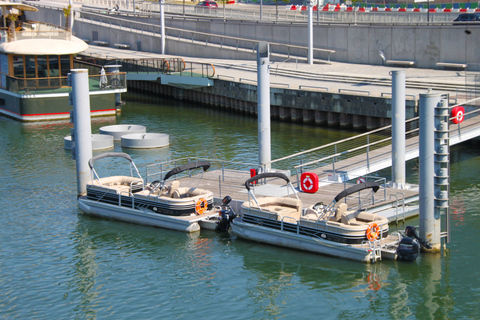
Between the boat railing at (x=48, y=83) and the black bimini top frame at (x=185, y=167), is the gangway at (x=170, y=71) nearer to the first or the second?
the boat railing at (x=48, y=83)

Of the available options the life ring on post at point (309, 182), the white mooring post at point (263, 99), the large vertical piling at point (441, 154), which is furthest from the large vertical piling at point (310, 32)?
the large vertical piling at point (441, 154)

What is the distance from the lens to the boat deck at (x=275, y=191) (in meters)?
24.3

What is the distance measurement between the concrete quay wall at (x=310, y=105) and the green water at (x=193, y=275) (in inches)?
483

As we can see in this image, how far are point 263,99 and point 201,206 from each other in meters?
5.09

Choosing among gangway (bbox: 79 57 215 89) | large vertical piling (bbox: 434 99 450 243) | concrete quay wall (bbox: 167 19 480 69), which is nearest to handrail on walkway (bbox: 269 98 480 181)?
large vertical piling (bbox: 434 99 450 243)

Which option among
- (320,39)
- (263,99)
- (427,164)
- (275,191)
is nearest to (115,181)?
(275,191)

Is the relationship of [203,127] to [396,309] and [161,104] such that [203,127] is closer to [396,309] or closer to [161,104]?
[161,104]

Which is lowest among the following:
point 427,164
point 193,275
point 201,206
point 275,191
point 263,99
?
point 193,275

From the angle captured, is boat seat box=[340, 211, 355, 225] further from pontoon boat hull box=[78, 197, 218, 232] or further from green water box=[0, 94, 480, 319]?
pontoon boat hull box=[78, 197, 218, 232]

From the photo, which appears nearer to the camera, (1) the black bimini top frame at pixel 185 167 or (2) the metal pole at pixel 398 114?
(1) the black bimini top frame at pixel 185 167

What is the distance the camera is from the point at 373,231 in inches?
804

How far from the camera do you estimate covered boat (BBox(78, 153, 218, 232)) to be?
23.9 m

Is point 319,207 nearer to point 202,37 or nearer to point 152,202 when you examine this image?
point 152,202

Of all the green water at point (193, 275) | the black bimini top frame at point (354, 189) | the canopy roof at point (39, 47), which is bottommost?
the green water at point (193, 275)
